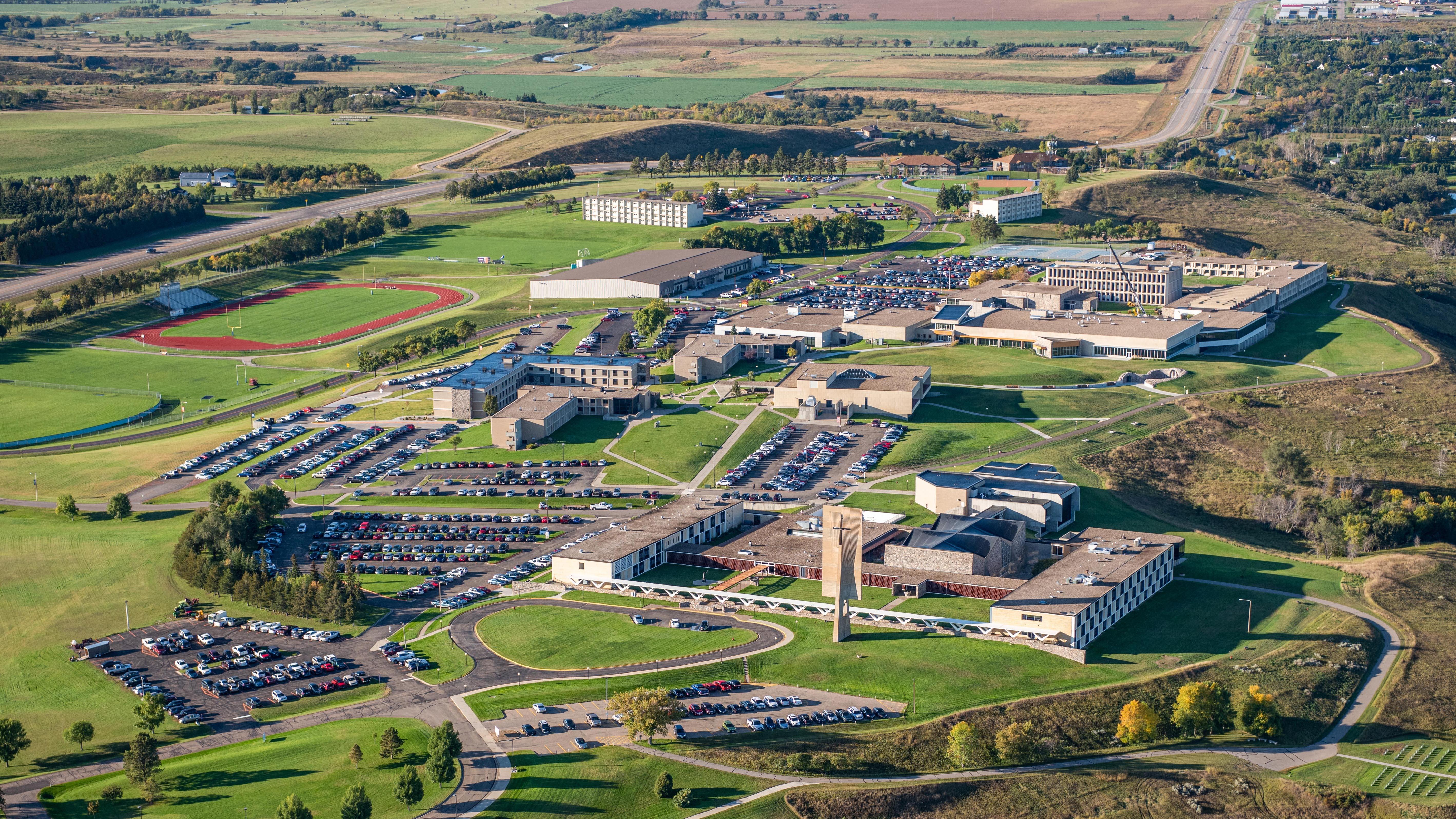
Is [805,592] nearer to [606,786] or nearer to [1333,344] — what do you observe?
[606,786]

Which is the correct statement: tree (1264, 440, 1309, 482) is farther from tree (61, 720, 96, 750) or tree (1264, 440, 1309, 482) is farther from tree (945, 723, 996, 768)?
tree (61, 720, 96, 750)

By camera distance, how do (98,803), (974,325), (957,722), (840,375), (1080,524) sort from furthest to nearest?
(974,325) → (840,375) → (1080,524) → (957,722) → (98,803)

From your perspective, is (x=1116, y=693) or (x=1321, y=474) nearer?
(x=1116, y=693)

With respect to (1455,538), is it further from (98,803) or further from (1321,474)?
(98,803)

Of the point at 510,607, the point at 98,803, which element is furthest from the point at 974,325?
the point at 98,803

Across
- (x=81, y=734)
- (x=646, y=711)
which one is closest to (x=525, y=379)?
(x=81, y=734)

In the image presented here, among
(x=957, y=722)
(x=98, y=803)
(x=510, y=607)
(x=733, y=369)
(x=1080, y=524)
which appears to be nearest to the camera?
(x=98, y=803)

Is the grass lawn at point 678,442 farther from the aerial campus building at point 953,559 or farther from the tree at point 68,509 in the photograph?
the tree at point 68,509
